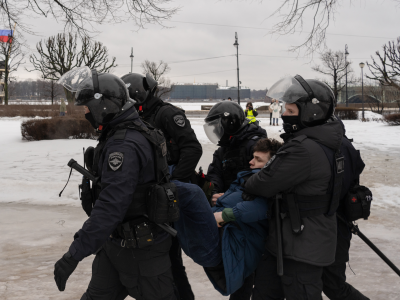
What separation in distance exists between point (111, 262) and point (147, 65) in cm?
3744

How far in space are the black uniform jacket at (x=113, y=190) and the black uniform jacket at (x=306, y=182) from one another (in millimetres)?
708

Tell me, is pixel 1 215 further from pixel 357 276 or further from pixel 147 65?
pixel 147 65

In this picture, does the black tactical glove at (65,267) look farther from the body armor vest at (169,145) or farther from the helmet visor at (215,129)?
the helmet visor at (215,129)

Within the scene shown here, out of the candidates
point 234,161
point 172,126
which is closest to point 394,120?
point 234,161

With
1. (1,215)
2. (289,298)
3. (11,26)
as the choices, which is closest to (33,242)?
(1,215)

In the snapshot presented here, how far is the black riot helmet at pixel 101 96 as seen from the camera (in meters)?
Answer: 2.40

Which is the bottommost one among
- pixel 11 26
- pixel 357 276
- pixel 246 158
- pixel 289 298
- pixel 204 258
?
pixel 357 276

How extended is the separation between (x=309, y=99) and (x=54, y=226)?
175 inches

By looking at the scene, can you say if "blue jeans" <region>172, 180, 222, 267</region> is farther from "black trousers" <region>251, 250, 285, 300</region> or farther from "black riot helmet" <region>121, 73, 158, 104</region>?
"black riot helmet" <region>121, 73, 158, 104</region>

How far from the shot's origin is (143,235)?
2.28 metres

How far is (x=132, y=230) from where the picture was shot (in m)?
2.28

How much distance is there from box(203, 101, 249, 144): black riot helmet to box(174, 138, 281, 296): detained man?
0.89m

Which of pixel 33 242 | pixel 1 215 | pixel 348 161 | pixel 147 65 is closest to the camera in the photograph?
pixel 348 161

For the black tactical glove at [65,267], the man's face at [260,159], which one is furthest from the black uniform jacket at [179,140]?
the black tactical glove at [65,267]
